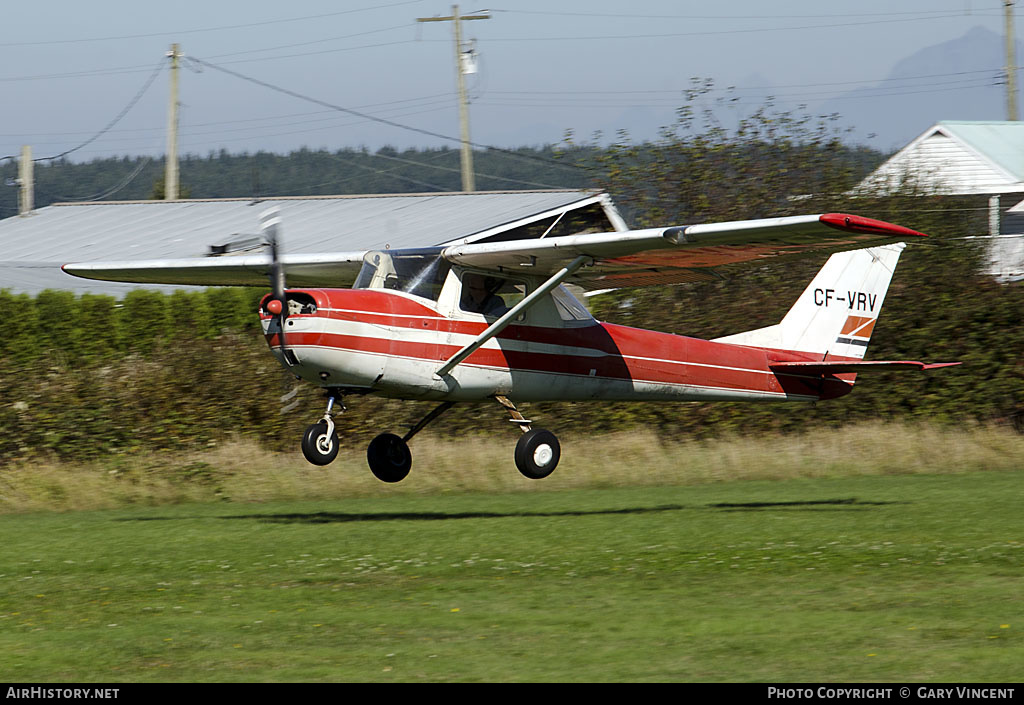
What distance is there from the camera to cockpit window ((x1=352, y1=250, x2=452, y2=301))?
12773 millimetres

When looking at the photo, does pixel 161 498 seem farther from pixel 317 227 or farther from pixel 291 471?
pixel 317 227

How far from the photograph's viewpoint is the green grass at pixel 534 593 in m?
6.58

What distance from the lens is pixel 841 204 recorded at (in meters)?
24.3

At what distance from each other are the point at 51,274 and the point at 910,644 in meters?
31.2

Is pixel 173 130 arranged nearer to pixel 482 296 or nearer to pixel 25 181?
pixel 25 181

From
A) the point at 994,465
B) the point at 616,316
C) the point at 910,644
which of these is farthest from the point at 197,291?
the point at 910,644

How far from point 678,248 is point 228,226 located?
27.1 m

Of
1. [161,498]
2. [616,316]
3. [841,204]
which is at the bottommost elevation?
[161,498]

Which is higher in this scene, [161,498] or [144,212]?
[144,212]

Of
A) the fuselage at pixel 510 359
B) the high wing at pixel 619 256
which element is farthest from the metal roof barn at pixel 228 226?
the fuselage at pixel 510 359

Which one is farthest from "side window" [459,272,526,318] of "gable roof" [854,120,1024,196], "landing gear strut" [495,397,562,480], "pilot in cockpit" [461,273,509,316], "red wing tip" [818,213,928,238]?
"gable roof" [854,120,1024,196]

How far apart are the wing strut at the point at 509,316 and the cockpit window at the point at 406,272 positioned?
65 centimetres

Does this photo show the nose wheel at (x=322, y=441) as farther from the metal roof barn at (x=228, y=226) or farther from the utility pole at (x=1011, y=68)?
the utility pole at (x=1011, y=68)

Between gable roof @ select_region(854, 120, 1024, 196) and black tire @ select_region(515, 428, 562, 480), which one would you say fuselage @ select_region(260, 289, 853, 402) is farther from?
gable roof @ select_region(854, 120, 1024, 196)
